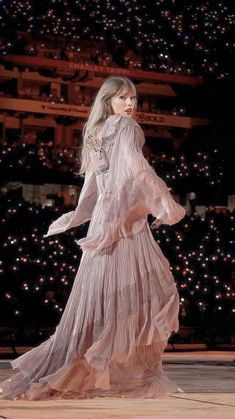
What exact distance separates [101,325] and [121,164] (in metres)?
0.82

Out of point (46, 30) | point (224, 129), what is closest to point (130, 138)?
point (46, 30)

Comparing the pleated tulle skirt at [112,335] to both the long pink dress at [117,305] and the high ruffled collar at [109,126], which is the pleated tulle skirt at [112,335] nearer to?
the long pink dress at [117,305]

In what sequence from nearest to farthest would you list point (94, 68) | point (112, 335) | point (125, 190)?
point (112, 335)
point (125, 190)
point (94, 68)

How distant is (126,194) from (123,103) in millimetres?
499

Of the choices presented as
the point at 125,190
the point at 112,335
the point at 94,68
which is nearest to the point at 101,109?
the point at 125,190

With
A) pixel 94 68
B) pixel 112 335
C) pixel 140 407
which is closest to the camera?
pixel 140 407

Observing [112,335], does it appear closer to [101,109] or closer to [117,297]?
[117,297]

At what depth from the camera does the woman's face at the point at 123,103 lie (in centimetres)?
480

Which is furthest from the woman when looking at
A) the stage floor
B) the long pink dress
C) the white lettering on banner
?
the white lettering on banner

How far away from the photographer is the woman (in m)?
4.43

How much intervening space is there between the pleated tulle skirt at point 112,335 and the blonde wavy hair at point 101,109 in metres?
0.54

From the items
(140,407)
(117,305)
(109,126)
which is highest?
(109,126)

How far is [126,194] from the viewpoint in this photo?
4.67m

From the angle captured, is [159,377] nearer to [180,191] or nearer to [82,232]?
[82,232]
